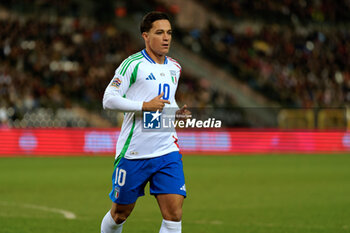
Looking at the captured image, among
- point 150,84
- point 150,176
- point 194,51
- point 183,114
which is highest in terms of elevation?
point 150,84

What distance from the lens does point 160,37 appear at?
6176 millimetres

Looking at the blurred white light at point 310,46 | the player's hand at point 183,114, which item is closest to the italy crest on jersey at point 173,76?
the player's hand at point 183,114

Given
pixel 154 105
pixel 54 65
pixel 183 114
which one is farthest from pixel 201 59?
pixel 154 105

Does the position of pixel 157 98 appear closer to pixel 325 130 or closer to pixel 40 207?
pixel 40 207

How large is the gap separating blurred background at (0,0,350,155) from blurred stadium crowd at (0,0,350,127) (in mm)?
52

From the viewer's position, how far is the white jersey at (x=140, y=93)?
19.8ft

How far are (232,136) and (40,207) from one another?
610 inches

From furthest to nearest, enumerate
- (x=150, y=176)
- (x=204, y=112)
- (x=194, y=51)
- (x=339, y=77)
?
(x=194, y=51) → (x=339, y=77) → (x=204, y=112) → (x=150, y=176)

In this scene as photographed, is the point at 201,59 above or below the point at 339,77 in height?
above

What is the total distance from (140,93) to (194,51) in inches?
1167

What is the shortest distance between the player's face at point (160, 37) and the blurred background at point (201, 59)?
20.0m

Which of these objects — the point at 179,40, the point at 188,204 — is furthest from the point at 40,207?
the point at 179,40

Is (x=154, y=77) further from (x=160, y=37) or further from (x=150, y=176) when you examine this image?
(x=150, y=176)

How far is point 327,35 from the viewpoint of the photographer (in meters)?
36.2
